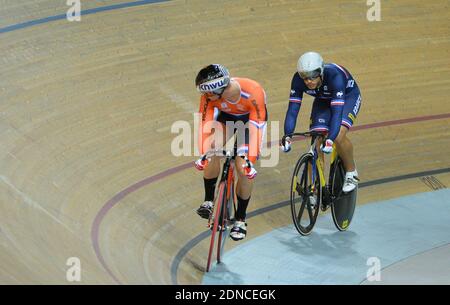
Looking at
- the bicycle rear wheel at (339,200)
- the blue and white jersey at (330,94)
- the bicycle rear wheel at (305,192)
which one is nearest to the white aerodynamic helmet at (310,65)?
the blue and white jersey at (330,94)

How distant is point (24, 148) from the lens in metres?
5.57

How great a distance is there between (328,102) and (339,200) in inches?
→ 27.1

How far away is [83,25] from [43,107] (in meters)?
1.30

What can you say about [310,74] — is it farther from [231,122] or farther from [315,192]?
[315,192]

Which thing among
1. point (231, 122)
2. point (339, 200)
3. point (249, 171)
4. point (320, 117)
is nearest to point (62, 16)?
point (231, 122)

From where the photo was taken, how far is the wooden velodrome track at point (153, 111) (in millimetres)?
4855

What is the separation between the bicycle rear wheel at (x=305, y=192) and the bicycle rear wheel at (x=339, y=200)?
0.15 metres

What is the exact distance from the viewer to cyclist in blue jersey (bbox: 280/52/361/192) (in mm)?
5035

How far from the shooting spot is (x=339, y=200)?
5.61 m

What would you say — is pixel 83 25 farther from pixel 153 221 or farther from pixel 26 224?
pixel 26 224

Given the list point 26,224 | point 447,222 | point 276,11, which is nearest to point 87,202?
point 26,224

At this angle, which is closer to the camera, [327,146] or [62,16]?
[327,146]

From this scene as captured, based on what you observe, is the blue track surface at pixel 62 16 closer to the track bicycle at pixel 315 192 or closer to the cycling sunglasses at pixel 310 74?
the track bicycle at pixel 315 192

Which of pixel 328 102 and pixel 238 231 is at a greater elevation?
pixel 328 102
